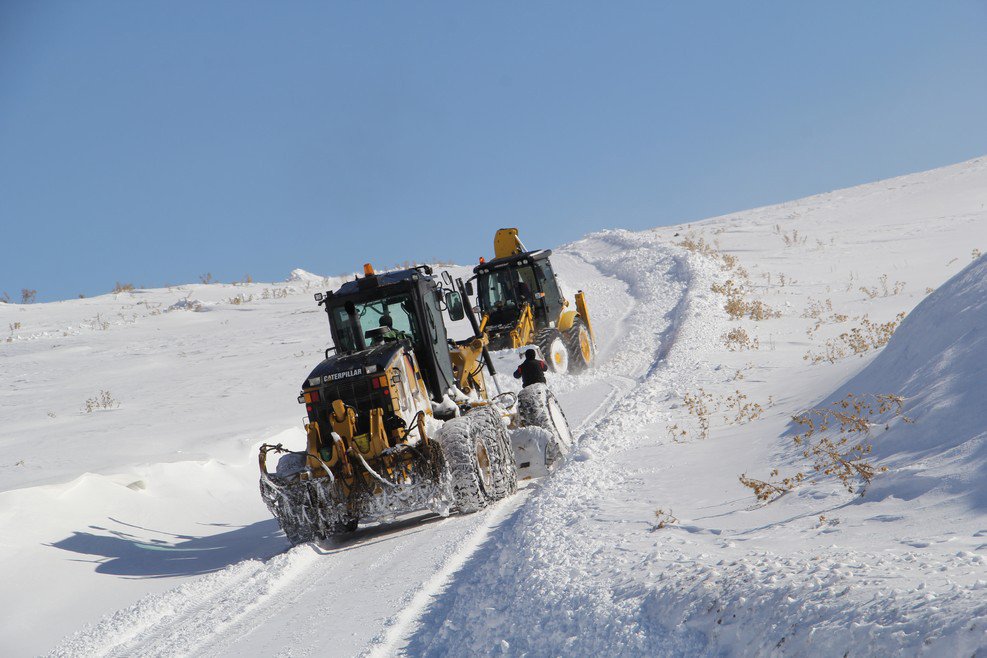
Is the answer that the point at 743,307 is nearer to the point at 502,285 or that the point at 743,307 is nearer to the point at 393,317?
the point at 502,285

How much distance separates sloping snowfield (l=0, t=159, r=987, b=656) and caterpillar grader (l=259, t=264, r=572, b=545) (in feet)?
1.15

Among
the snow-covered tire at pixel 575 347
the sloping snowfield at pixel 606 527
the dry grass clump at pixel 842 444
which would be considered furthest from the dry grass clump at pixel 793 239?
the dry grass clump at pixel 842 444

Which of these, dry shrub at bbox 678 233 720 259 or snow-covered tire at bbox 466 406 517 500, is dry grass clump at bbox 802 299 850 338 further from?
dry shrub at bbox 678 233 720 259

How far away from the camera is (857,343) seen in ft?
40.9

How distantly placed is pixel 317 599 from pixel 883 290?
55.6 feet

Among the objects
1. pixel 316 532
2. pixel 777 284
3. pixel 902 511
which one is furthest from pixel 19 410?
pixel 777 284

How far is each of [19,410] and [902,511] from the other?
683 inches

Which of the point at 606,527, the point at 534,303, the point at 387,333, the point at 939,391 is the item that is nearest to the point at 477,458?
the point at 387,333

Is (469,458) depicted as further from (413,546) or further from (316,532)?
(316,532)

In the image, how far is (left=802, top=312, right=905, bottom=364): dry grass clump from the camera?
1167 cm

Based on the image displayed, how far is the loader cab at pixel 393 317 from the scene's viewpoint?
32.1 ft

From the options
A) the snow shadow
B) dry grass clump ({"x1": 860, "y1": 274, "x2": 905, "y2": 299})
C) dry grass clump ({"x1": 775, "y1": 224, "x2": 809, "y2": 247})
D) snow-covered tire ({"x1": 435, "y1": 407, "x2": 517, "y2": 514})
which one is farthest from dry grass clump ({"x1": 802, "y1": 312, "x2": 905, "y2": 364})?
dry grass clump ({"x1": 775, "y1": 224, "x2": 809, "y2": 247})

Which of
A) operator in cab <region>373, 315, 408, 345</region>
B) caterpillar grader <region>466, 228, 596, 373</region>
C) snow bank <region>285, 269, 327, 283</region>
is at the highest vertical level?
snow bank <region>285, 269, 327, 283</region>

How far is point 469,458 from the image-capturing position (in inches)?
329
